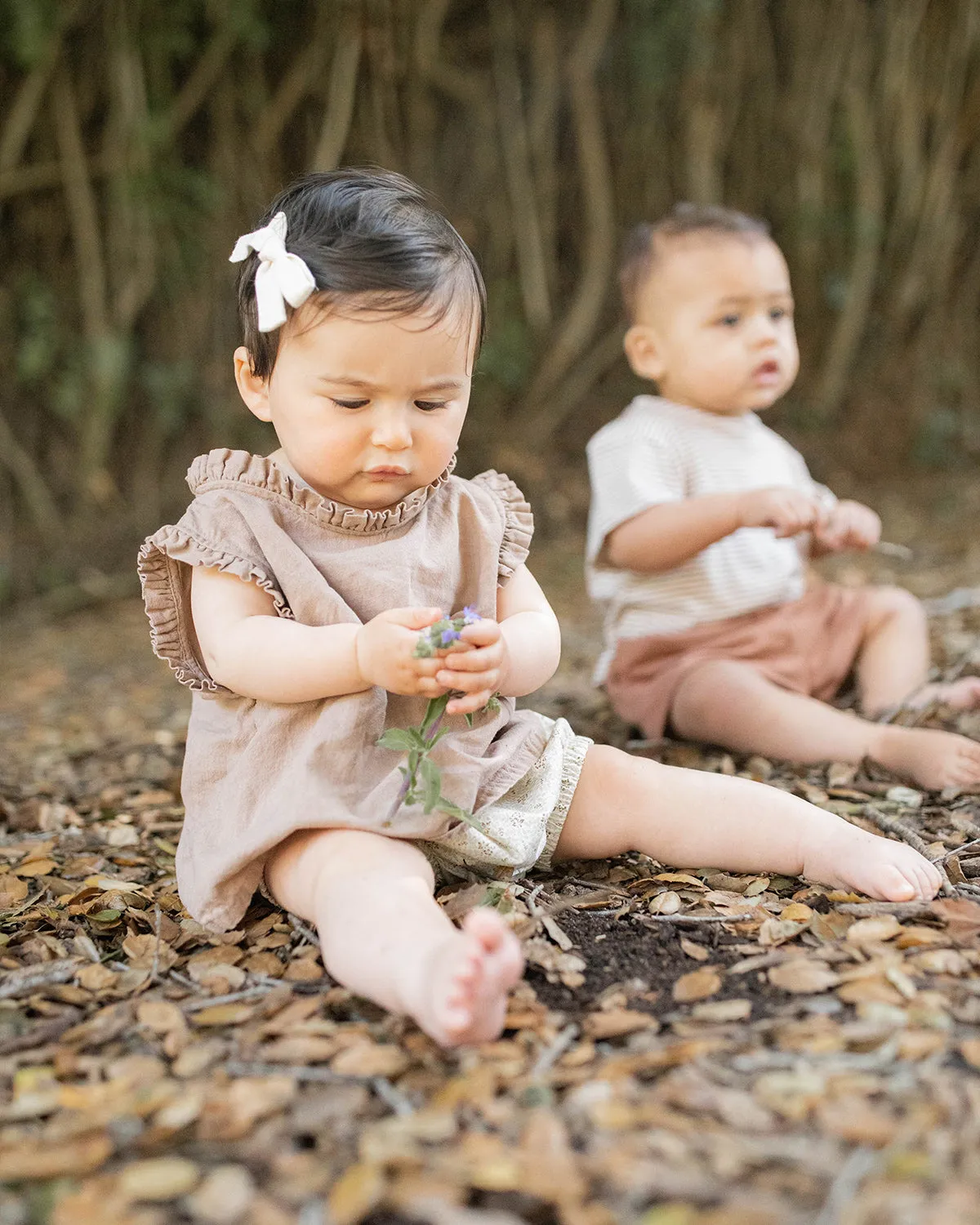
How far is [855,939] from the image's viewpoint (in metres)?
1.53

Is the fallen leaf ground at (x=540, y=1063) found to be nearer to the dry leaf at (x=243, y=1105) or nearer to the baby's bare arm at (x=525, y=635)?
the dry leaf at (x=243, y=1105)

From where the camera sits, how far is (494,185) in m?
5.32

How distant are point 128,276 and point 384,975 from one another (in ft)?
→ 13.9

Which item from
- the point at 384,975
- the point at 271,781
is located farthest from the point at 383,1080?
the point at 271,781

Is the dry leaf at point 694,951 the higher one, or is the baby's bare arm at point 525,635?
the baby's bare arm at point 525,635

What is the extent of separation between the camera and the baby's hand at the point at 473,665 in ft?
4.86

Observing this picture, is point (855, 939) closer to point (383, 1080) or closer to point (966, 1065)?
point (966, 1065)

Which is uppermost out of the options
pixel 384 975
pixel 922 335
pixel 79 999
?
pixel 922 335

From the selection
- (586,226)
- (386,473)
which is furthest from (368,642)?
(586,226)

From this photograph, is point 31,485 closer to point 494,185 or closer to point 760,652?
point 494,185

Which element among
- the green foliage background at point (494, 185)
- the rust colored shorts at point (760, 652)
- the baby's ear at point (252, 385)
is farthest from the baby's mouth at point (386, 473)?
the green foliage background at point (494, 185)

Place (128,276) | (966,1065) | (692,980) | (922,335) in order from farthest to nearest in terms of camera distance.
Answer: (922,335)
(128,276)
(692,980)
(966,1065)

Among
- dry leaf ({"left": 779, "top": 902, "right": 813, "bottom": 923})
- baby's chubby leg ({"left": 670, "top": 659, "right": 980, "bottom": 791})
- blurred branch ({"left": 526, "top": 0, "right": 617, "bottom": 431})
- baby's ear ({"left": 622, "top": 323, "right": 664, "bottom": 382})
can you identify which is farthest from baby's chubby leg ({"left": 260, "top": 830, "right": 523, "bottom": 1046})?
blurred branch ({"left": 526, "top": 0, "right": 617, "bottom": 431})

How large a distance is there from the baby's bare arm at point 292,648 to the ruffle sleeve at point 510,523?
33 centimetres
